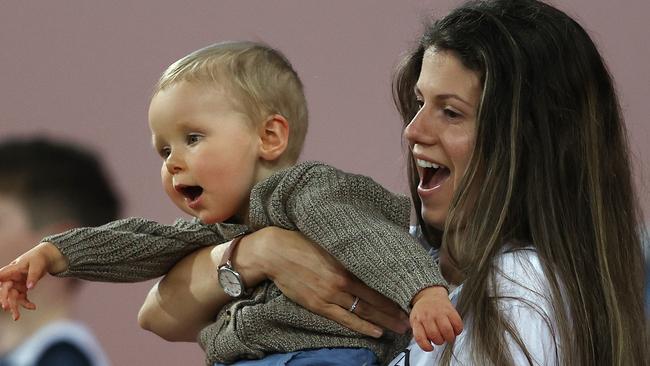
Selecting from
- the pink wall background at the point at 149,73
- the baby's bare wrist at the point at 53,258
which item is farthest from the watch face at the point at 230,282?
the pink wall background at the point at 149,73

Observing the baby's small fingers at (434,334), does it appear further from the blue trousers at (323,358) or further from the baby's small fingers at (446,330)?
the blue trousers at (323,358)

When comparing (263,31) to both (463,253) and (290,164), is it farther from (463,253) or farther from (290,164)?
(463,253)

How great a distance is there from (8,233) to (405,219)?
3.85 ft

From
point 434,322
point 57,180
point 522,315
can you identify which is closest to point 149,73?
point 57,180

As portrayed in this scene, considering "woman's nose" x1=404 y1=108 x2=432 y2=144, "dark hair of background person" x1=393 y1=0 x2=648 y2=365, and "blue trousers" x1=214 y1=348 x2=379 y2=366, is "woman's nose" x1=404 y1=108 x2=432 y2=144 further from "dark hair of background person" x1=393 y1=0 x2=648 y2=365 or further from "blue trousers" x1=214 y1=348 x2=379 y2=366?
"blue trousers" x1=214 y1=348 x2=379 y2=366

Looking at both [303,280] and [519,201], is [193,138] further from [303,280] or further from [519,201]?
[519,201]

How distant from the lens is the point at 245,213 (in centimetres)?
169

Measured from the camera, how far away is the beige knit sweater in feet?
4.64

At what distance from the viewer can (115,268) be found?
5.51ft

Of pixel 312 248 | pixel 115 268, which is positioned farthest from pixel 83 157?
pixel 312 248

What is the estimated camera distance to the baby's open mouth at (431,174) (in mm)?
1655

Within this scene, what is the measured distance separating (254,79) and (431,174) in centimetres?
29

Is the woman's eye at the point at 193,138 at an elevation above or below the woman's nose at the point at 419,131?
below

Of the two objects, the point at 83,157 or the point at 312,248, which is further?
the point at 83,157
